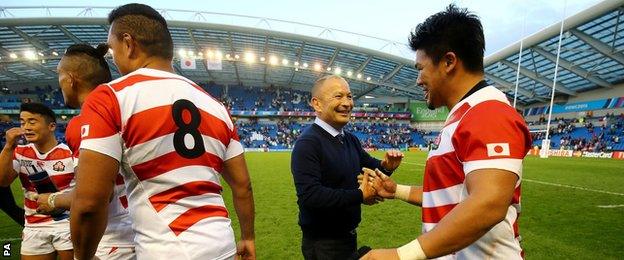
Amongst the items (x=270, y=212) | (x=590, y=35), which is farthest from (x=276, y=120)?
(x=270, y=212)

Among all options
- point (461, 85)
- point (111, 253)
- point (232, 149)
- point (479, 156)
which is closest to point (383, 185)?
point (461, 85)

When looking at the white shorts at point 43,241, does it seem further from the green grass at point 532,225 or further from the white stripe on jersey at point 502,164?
the white stripe on jersey at point 502,164

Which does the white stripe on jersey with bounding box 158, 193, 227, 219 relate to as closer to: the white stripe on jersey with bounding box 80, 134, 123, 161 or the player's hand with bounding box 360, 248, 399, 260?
the white stripe on jersey with bounding box 80, 134, 123, 161

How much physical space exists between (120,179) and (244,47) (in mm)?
39439

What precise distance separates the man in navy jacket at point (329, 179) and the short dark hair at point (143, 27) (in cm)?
128

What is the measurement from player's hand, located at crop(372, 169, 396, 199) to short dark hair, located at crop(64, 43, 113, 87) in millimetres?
2132

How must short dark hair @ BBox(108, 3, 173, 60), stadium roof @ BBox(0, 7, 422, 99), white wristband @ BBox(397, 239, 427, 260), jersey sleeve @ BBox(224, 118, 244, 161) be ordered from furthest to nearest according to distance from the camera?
stadium roof @ BBox(0, 7, 422, 99) → jersey sleeve @ BBox(224, 118, 244, 161) → short dark hair @ BBox(108, 3, 173, 60) → white wristband @ BBox(397, 239, 427, 260)

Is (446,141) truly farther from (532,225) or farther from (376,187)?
(532,225)

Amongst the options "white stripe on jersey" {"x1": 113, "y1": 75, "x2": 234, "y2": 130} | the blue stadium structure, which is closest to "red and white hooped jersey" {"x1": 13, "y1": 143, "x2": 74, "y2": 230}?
"white stripe on jersey" {"x1": 113, "y1": 75, "x2": 234, "y2": 130}

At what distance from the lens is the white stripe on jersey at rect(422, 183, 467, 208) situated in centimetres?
169

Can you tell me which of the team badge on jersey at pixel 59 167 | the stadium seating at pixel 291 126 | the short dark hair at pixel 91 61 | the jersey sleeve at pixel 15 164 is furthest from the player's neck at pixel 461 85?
the stadium seating at pixel 291 126

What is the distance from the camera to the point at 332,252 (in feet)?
9.14

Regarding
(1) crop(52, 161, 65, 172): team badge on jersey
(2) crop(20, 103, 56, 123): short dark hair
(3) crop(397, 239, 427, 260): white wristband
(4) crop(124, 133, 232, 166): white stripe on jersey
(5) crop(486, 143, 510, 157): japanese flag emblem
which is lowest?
(1) crop(52, 161, 65, 172): team badge on jersey

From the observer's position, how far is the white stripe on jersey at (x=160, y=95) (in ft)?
5.27
